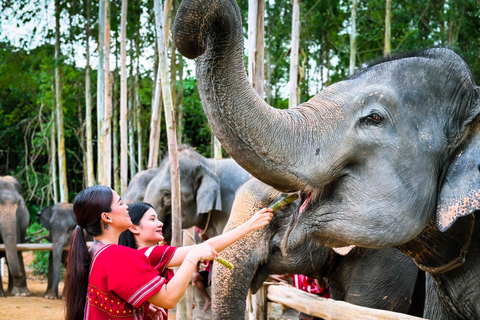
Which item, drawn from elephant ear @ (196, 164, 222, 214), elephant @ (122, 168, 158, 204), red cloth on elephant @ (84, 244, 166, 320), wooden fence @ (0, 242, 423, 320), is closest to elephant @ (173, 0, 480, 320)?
red cloth on elephant @ (84, 244, 166, 320)

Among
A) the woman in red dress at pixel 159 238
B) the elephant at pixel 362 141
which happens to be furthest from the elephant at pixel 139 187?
the elephant at pixel 362 141

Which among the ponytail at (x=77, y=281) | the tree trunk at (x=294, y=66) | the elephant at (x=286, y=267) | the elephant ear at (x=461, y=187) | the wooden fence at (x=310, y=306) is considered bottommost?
the wooden fence at (x=310, y=306)

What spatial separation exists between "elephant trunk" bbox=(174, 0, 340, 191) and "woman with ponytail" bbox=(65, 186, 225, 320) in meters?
0.42

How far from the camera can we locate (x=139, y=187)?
6.39 meters

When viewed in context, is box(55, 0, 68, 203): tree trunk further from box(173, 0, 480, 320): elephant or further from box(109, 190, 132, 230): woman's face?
box(173, 0, 480, 320): elephant

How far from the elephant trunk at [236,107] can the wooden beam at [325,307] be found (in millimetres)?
1088

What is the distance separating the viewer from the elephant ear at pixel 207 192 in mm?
5484

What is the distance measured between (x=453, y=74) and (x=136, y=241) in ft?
4.79

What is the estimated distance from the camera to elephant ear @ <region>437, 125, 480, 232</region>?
1783 millimetres

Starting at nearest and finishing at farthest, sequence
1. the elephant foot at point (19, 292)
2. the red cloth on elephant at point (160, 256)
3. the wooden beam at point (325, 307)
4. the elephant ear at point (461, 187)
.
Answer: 1. the elephant ear at point (461, 187)
2. the red cloth on elephant at point (160, 256)
3. the wooden beam at point (325, 307)
4. the elephant foot at point (19, 292)

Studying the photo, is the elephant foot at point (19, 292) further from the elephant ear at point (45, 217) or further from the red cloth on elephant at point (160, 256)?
the red cloth on elephant at point (160, 256)

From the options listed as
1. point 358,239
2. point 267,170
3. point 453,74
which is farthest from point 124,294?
point 453,74

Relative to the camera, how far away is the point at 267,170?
1.73 m

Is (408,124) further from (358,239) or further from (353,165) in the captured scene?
(358,239)
